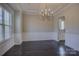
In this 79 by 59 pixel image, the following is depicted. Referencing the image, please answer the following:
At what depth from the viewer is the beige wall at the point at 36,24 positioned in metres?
6.13

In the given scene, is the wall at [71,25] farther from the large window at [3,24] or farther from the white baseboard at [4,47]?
the white baseboard at [4,47]

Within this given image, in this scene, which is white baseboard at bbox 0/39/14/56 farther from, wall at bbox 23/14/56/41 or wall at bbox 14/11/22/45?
wall at bbox 14/11/22/45

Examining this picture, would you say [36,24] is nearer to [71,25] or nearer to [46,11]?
[46,11]

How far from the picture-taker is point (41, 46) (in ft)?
19.0

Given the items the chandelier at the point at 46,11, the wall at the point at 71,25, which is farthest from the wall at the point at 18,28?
the wall at the point at 71,25

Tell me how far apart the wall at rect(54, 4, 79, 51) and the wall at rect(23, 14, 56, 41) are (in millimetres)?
615

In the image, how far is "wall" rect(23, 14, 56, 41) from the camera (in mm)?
6152

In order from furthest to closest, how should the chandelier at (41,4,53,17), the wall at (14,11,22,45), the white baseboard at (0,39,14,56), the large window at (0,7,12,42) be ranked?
1. the wall at (14,11,22,45)
2. the chandelier at (41,4,53,17)
3. the large window at (0,7,12,42)
4. the white baseboard at (0,39,14,56)

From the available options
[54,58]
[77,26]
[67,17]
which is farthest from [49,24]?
[54,58]

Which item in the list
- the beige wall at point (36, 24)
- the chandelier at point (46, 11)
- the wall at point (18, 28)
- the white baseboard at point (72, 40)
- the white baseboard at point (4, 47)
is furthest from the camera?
the wall at point (18, 28)

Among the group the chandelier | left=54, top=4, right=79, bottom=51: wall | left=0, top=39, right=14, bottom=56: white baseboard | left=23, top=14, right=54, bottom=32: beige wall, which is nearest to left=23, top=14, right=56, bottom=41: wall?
left=23, top=14, right=54, bottom=32: beige wall

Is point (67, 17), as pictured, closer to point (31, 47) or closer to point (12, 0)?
point (31, 47)

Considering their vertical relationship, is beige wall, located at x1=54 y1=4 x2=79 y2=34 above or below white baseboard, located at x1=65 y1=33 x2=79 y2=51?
above

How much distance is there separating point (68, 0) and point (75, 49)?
4.15m
